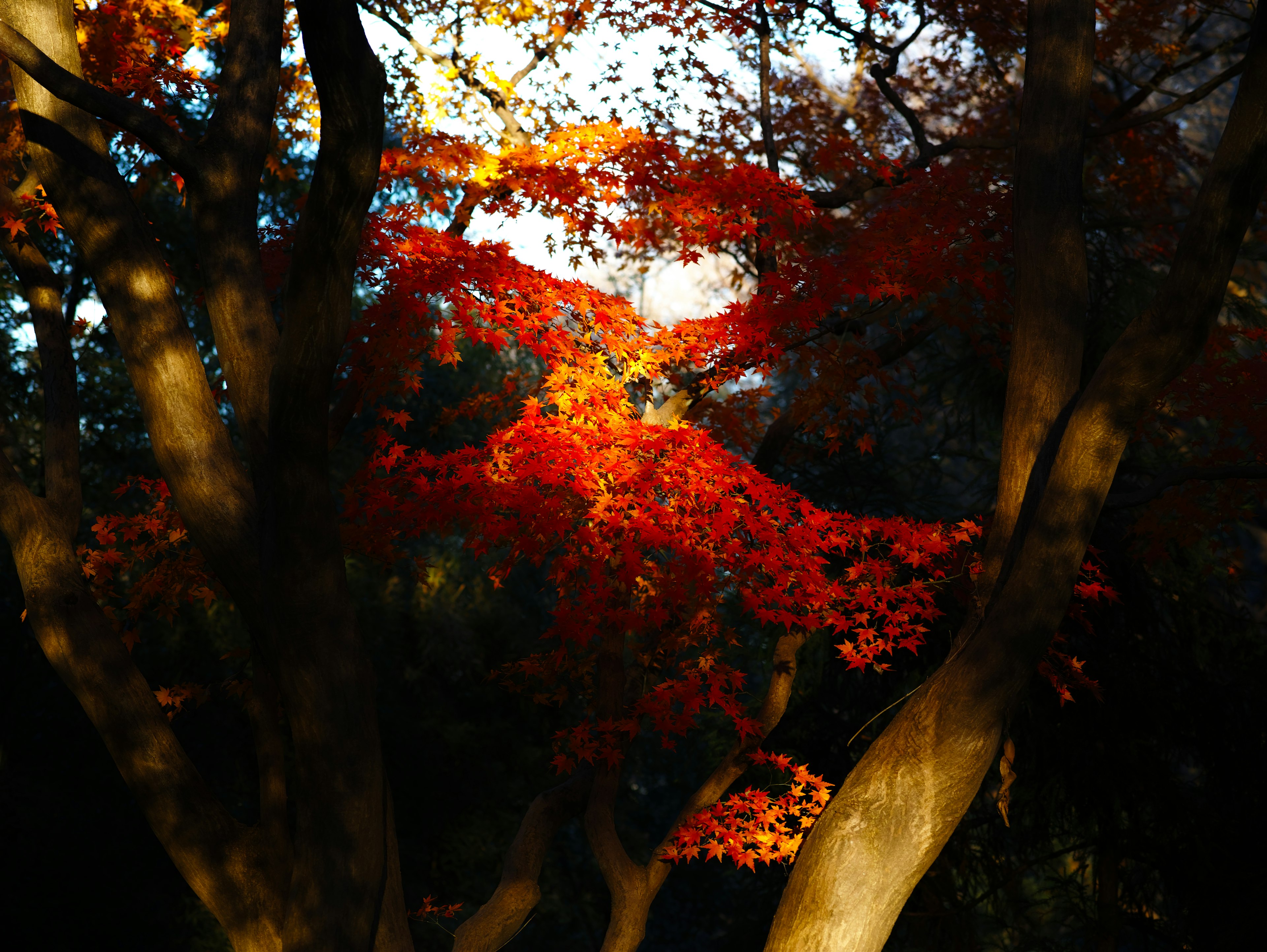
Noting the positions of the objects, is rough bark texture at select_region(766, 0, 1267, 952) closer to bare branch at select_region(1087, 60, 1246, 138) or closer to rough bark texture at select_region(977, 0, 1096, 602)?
rough bark texture at select_region(977, 0, 1096, 602)

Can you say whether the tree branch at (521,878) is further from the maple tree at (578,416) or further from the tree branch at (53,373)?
the tree branch at (53,373)

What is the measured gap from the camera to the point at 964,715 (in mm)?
3393

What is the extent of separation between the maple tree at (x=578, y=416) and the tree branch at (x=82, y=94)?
1 cm

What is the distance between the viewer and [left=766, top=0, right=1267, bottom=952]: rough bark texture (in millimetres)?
3320

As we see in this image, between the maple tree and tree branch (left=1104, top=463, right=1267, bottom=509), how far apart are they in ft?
0.07

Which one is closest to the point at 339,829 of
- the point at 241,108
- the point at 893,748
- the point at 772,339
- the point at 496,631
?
the point at 893,748

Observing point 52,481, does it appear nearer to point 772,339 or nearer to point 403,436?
point 772,339

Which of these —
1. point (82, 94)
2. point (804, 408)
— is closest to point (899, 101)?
point (804, 408)

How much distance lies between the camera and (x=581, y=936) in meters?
11.4

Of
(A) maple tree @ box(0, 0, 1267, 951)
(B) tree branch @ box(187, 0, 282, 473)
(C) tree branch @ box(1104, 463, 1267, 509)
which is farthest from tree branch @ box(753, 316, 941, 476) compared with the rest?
(B) tree branch @ box(187, 0, 282, 473)

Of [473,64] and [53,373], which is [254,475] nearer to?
[53,373]

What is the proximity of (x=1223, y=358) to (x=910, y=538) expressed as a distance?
232cm

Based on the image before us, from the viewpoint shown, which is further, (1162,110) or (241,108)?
(1162,110)

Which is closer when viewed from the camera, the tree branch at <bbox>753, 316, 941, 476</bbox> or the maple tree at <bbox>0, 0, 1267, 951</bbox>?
the maple tree at <bbox>0, 0, 1267, 951</bbox>
